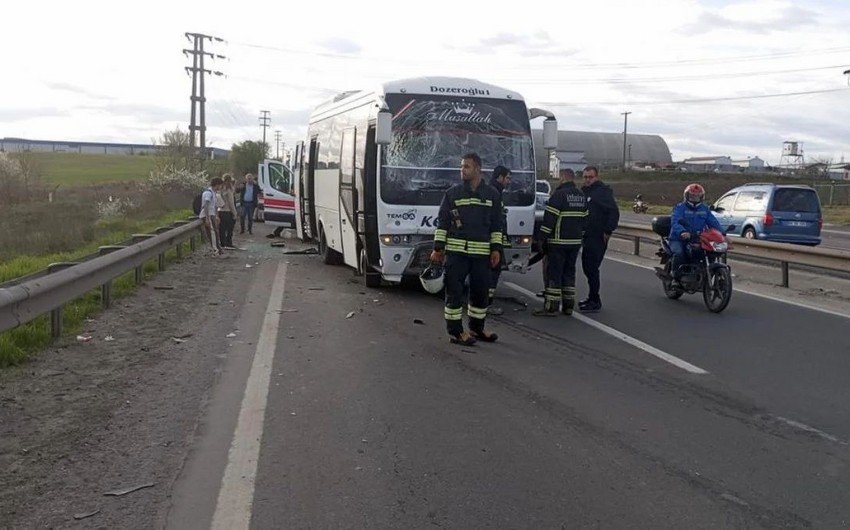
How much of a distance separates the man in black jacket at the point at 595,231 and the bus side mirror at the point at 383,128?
2.71 m

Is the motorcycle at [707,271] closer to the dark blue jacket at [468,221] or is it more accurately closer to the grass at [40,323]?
the dark blue jacket at [468,221]

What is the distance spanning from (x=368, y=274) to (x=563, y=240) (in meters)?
3.52

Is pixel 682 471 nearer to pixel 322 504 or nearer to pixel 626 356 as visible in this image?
pixel 322 504

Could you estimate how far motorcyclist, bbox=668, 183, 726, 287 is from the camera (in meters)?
11.5

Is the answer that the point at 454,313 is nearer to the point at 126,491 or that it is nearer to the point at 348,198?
the point at 126,491

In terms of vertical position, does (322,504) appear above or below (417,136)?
below

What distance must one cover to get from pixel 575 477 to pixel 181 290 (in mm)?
9372

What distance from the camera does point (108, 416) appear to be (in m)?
6.15

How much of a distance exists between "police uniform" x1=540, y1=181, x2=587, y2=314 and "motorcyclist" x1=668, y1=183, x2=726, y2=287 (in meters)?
1.54

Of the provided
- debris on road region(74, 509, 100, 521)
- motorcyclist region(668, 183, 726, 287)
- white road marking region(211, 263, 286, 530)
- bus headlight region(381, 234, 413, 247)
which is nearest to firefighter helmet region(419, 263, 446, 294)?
bus headlight region(381, 234, 413, 247)

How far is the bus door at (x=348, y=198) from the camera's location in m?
13.3

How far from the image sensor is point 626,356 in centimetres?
856

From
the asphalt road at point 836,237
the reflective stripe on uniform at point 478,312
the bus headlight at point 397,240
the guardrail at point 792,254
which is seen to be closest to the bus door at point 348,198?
the bus headlight at point 397,240

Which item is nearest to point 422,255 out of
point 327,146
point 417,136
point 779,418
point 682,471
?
point 417,136
